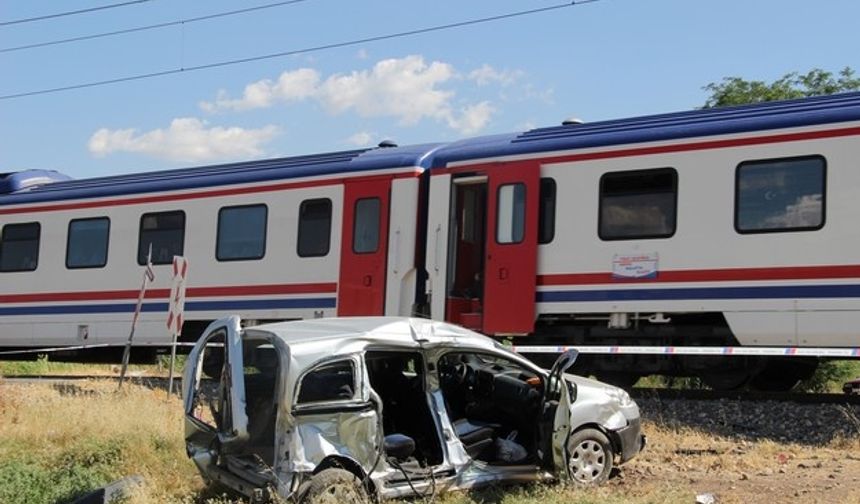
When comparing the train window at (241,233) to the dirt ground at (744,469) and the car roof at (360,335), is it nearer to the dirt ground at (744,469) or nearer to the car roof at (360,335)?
the dirt ground at (744,469)

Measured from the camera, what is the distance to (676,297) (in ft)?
40.8

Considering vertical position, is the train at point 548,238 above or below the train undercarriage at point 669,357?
above

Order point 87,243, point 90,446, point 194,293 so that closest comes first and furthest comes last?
point 90,446, point 194,293, point 87,243

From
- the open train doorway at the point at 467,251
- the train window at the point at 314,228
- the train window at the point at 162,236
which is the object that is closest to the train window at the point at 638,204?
the open train doorway at the point at 467,251

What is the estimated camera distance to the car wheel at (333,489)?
6.95m

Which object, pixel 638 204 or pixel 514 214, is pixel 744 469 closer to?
pixel 638 204

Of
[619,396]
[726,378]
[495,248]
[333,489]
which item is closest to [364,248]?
[495,248]

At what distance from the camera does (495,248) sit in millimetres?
13719

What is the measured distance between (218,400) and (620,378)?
7.49 m

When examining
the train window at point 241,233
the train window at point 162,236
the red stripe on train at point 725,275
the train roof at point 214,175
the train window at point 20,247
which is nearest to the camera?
the red stripe on train at point 725,275

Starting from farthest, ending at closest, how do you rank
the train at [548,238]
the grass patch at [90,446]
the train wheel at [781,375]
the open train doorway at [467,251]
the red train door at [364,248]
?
the red train door at [364,248] < the open train doorway at [467,251] < the train wheel at [781,375] < the train at [548,238] < the grass patch at [90,446]

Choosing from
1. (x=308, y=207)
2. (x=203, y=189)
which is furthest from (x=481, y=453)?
(x=203, y=189)

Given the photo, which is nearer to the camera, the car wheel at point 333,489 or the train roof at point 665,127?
the car wheel at point 333,489

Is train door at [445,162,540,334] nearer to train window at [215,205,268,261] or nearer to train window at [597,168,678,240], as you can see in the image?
train window at [597,168,678,240]
